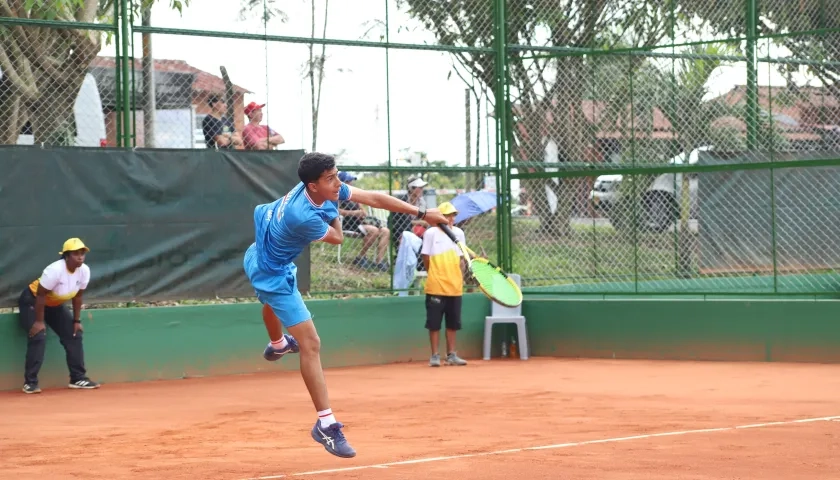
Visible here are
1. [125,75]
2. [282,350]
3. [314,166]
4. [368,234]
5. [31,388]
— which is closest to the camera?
[314,166]

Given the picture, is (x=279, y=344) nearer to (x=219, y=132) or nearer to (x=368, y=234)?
(x=219, y=132)

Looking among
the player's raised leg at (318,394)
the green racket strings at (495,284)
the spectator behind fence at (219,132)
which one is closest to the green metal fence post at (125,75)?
the spectator behind fence at (219,132)

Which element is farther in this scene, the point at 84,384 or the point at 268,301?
the point at 84,384

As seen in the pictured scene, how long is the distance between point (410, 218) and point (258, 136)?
2.17 meters

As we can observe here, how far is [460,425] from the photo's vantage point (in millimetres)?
8930

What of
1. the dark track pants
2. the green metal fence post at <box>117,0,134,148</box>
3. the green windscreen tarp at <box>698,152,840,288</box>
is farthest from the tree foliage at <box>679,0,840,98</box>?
the dark track pants

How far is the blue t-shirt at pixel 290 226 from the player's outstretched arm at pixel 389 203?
79mm

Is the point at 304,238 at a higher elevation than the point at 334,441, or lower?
higher

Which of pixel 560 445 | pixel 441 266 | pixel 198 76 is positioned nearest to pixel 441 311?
pixel 441 266

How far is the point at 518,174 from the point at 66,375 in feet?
20.1

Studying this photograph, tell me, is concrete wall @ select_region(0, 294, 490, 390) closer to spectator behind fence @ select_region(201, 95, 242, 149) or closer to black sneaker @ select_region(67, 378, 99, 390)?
black sneaker @ select_region(67, 378, 99, 390)

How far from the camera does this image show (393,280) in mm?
14734

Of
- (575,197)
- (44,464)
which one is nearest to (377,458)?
(44,464)

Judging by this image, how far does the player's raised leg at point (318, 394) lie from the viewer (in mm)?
6938
